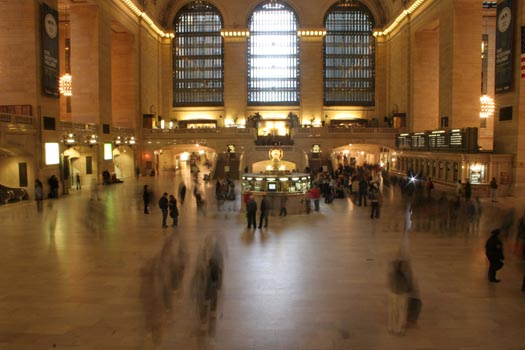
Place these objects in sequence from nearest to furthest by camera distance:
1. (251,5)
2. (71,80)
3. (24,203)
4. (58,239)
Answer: (58,239), (24,203), (71,80), (251,5)

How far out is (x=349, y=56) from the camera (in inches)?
1845

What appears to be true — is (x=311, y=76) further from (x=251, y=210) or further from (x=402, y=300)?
(x=402, y=300)

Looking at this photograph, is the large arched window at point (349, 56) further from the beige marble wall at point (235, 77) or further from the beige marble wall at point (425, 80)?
the beige marble wall at point (425, 80)

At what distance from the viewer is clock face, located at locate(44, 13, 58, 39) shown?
22.8 metres

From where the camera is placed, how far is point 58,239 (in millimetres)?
12742

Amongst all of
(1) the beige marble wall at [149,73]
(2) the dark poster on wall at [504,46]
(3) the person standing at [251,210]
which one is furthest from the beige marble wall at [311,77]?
(3) the person standing at [251,210]

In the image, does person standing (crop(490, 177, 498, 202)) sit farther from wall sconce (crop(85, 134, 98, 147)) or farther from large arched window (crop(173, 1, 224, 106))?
large arched window (crop(173, 1, 224, 106))

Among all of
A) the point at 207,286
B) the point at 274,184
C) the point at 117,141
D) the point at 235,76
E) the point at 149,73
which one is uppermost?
the point at 235,76

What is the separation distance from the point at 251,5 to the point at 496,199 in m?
32.2

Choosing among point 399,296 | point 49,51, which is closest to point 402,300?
point 399,296

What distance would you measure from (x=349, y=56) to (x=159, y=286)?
42029 millimetres

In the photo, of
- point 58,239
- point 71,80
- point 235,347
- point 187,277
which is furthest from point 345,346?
point 71,80

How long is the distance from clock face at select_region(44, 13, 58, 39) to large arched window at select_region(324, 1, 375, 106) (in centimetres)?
2860

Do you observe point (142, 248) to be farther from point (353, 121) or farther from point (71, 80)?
point (353, 121)
